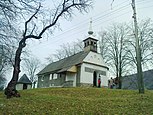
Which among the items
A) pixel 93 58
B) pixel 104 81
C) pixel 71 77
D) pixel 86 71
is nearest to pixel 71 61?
pixel 71 77

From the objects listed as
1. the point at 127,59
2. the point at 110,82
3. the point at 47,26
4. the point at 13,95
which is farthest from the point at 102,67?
the point at 13,95

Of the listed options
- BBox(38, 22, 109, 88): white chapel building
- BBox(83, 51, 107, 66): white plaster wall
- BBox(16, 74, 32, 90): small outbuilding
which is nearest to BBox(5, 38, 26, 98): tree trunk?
BBox(38, 22, 109, 88): white chapel building

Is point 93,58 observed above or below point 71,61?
above

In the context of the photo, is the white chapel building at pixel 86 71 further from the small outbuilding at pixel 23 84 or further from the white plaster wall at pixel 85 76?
the small outbuilding at pixel 23 84

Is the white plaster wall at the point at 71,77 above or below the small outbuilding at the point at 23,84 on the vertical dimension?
above

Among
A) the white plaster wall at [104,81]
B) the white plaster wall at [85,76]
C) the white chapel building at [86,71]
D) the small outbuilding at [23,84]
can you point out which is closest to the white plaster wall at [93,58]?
the white chapel building at [86,71]

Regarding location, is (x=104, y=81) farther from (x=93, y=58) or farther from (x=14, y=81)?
(x=14, y=81)

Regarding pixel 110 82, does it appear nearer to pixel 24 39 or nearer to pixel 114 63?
pixel 114 63

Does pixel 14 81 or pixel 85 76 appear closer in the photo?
pixel 14 81

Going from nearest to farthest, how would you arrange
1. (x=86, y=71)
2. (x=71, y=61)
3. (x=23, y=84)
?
(x=86, y=71) < (x=71, y=61) < (x=23, y=84)

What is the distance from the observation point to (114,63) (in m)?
40.2

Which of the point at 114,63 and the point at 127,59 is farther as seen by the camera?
the point at 114,63

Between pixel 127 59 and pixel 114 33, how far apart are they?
27.8 feet

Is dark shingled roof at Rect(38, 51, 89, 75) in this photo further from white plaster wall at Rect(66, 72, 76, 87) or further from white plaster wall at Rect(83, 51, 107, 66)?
white plaster wall at Rect(66, 72, 76, 87)
